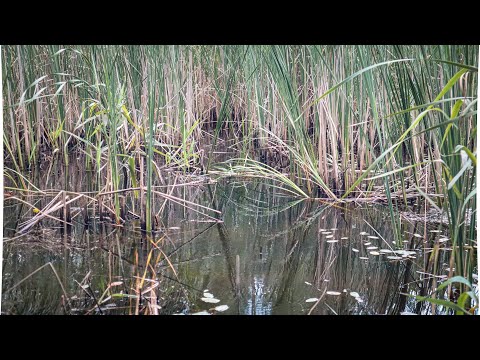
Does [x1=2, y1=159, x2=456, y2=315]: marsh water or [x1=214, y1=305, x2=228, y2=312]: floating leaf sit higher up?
[x1=2, y1=159, x2=456, y2=315]: marsh water

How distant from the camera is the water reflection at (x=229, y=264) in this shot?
172cm

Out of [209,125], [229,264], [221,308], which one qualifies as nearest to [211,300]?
[221,308]

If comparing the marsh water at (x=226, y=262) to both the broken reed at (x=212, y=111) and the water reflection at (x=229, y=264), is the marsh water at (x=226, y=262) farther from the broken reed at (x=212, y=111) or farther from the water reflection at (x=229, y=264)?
the broken reed at (x=212, y=111)

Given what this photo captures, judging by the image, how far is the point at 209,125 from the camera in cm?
237

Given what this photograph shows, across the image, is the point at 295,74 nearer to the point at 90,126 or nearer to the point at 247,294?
the point at 90,126

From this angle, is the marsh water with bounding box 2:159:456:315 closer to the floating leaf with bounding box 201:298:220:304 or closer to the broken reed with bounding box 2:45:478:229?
the floating leaf with bounding box 201:298:220:304

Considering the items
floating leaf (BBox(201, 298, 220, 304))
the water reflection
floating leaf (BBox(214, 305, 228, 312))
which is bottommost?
floating leaf (BBox(214, 305, 228, 312))

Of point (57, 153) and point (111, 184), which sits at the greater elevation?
point (57, 153)

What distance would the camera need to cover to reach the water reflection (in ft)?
5.66

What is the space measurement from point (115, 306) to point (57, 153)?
2.96 ft

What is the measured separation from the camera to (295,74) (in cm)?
239

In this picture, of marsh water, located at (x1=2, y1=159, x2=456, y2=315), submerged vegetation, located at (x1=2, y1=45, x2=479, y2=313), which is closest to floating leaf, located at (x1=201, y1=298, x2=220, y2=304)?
marsh water, located at (x1=2, y1=159, x2=456, y2=315)

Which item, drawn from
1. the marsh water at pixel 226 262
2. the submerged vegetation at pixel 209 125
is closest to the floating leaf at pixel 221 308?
the marsh water at pixel 226 262

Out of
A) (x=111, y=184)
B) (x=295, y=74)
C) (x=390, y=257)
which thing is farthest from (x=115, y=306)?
(x=295, y=74)
